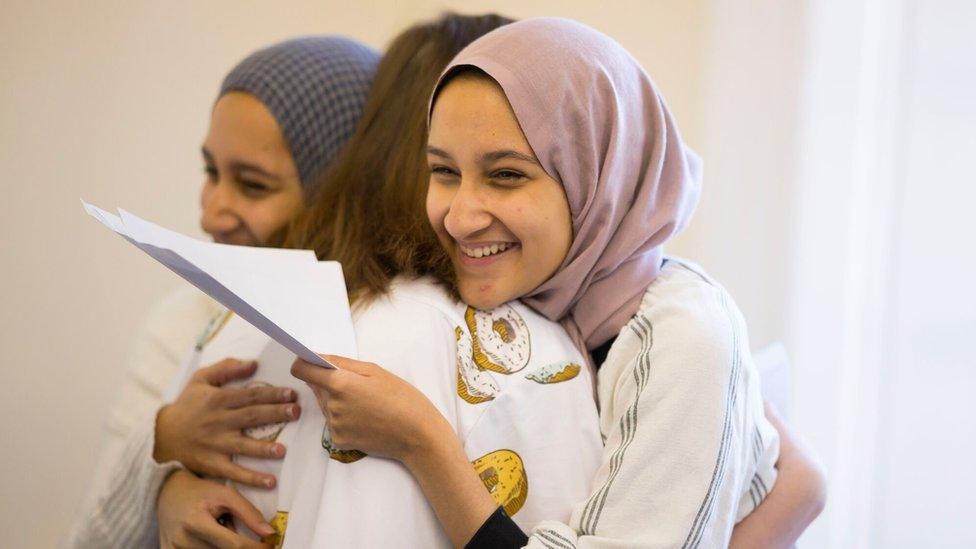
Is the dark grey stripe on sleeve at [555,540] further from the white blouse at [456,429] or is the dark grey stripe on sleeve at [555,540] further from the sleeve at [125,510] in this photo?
the sleeve at [125,510]

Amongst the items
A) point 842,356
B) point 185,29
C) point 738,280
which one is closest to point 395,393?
point 842,356

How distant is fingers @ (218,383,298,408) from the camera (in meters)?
1.36

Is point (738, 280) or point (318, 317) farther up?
point (318, 317)

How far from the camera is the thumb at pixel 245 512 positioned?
1.30 m

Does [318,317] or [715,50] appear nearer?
[318,317]

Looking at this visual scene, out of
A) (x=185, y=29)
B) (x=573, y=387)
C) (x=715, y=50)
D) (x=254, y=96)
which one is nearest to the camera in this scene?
(x=573, y=387)

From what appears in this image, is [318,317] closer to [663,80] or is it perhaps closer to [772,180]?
[772,180]

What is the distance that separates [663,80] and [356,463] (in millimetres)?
1753

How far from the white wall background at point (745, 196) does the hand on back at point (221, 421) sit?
1271mm

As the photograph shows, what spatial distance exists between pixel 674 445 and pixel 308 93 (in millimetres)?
1075

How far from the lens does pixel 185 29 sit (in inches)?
116

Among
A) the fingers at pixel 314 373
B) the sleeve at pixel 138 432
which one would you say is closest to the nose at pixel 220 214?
the sleeve at pixel 138 432

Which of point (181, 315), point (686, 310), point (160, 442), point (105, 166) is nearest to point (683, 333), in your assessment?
point (686, 310)

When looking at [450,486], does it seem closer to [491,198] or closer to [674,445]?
[674,445]
